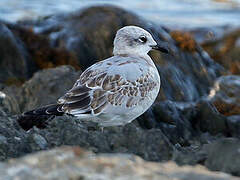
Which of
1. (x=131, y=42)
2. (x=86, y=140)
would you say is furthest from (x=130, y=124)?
(x=131, y=42)

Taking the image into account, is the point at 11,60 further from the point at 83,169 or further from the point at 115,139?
the point at 83,169

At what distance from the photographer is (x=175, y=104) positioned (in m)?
11.9

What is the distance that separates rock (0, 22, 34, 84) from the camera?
14.1 metres

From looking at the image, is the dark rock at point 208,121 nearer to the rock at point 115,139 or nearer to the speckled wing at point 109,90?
the speckled wing at point 109,90

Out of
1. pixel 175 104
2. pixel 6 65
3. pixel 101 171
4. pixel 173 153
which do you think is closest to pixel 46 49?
pixel 6 65

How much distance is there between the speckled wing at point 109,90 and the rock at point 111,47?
533 cm

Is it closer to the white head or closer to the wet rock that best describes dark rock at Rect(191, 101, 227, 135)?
the white head

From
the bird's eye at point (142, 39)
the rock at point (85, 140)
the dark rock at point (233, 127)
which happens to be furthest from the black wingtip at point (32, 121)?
the dark rock at point (233, 127)

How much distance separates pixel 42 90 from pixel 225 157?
6.28m

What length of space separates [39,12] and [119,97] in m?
17.7

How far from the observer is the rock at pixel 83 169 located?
13.1 feet

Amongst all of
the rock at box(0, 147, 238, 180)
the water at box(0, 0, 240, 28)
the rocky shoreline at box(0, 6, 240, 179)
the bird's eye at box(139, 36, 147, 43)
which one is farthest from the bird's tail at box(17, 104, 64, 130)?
the water at box(0, 0, 240, 28)

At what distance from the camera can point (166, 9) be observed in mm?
28766

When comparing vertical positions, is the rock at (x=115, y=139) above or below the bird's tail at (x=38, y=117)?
above
